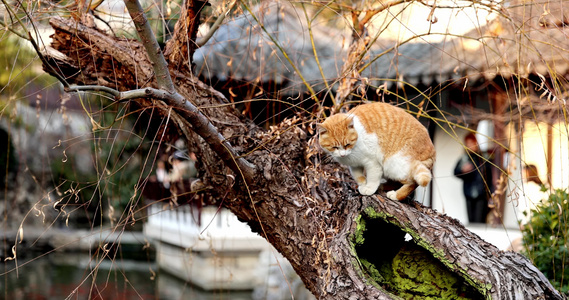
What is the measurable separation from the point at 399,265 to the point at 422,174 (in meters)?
0.33

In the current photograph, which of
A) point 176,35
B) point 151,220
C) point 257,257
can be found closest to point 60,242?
point 151,220

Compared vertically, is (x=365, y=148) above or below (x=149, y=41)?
below

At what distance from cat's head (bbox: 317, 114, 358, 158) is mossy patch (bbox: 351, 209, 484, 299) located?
26 centimetres

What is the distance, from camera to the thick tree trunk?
1.64m

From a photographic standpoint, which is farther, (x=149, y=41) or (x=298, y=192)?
(x=298, y=192)

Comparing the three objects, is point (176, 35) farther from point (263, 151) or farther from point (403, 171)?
point (403, 171)

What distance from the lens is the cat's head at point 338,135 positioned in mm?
1913

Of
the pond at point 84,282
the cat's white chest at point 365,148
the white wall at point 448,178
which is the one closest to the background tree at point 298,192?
the cat's white chest at point 365,148

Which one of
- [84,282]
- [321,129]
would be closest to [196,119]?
[321,129]

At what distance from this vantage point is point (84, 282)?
Answer: 19.9ft

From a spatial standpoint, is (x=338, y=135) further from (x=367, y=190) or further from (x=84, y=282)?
(x=84, y=282)

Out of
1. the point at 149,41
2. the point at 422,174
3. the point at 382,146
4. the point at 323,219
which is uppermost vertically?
the point at 149,41

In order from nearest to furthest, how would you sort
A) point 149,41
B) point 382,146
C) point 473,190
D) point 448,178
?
1. point 149,41
2. point 382,146
3. point 473,190
4. point 448,178

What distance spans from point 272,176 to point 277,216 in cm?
15
